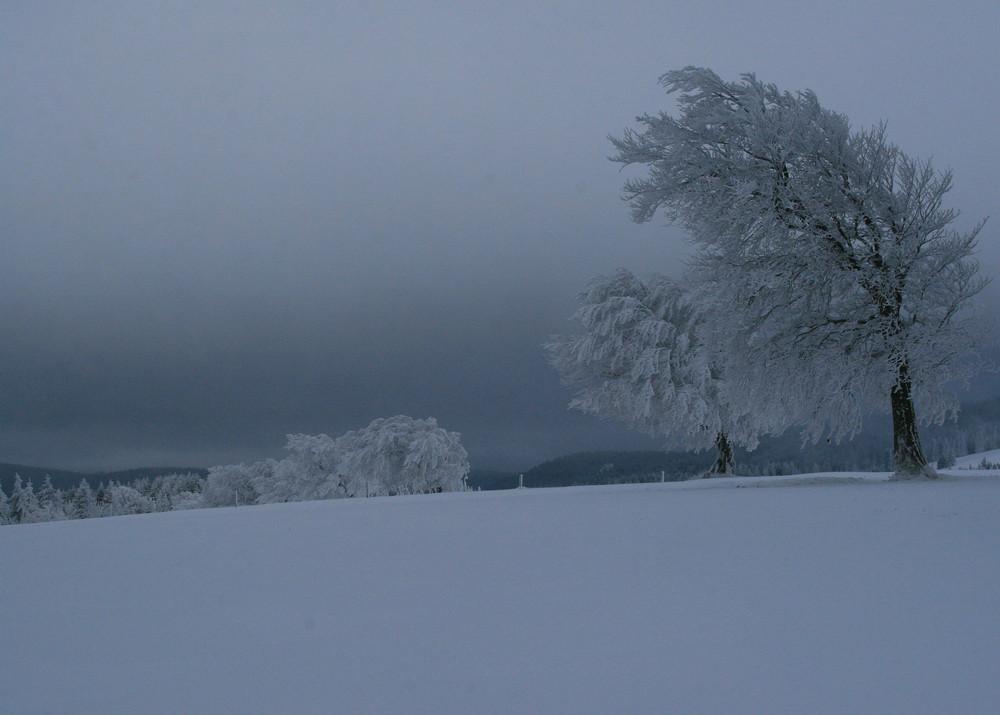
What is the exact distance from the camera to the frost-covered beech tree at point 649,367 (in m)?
23.6

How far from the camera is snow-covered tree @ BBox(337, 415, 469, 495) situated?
45375 millimetres

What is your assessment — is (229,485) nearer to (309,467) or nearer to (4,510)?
(309,467)

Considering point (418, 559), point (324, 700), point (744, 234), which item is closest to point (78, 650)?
point (324, 700)

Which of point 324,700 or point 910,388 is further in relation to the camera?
point 910,388

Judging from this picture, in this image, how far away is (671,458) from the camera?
3644 centimetres

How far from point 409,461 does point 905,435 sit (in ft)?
113

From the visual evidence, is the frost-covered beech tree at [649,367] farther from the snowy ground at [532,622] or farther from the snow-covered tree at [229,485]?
the snow-covered tree at [229,485]

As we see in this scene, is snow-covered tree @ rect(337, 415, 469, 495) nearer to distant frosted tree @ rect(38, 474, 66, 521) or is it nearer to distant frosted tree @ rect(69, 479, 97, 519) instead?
distant frosted tree @ rect(38, 474, 66, 521)

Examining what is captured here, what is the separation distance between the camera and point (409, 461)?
147 ft

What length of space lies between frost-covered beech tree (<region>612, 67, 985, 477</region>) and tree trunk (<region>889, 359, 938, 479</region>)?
3 centimetres

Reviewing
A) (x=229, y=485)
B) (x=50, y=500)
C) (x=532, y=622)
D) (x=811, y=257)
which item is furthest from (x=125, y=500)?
(x=532, y=622)

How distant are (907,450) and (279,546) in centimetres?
1370

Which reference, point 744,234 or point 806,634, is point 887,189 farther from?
point 806,634

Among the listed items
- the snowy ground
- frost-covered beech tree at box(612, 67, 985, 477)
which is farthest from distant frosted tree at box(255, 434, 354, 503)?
the snowy ground
